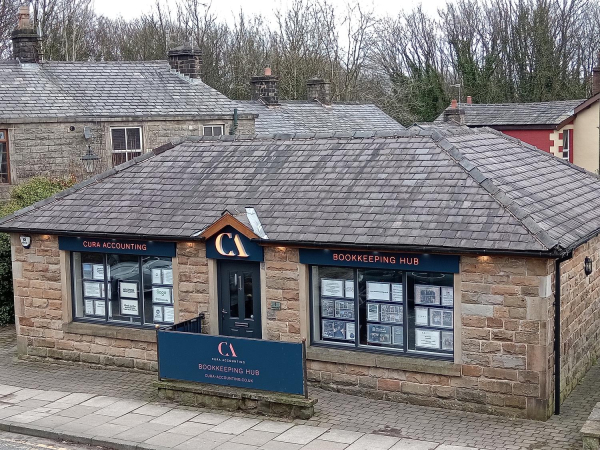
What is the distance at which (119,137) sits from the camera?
1028 inches

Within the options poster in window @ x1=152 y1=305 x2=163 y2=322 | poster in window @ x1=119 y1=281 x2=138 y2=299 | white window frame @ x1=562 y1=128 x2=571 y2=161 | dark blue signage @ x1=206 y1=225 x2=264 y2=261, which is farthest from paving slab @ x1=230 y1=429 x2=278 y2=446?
white window frame @ x1=562 y1=128 x2=571 y2=161

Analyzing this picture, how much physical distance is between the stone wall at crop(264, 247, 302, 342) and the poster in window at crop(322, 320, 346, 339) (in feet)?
1.48

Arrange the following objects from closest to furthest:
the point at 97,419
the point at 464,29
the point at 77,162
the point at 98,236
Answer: the point at 97,419, the point at 98,236, the point at 77,162, the point at 464,29

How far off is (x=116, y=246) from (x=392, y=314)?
539 cm

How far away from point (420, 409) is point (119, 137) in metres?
15.5

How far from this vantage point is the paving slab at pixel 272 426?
12820 mm

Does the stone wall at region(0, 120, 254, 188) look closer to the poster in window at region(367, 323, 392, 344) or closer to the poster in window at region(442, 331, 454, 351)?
the poster in window at region(367, 323, 392, 344)

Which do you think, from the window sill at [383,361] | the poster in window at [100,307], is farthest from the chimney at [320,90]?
the window sill at [383,361]

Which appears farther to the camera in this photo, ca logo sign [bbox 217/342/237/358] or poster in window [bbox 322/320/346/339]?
poster in window [bbox 322/320/346/339]

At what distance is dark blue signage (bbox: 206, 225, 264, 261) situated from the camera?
1486 cm

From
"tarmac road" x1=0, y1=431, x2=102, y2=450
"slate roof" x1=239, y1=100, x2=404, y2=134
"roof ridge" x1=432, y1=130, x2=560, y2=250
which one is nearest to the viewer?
"roof ridge" x1=432, y1=130, x2=560, y2=250

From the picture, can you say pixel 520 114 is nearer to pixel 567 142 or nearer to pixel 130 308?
pixel 567 142

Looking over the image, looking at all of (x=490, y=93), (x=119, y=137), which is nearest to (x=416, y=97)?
(x=490, y=93)

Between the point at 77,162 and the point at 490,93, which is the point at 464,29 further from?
the point at 77,162
